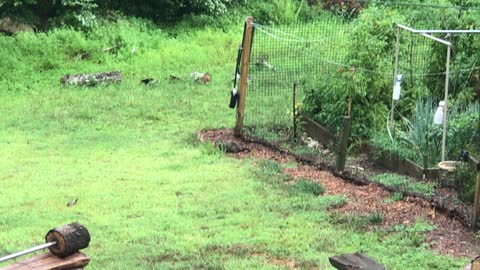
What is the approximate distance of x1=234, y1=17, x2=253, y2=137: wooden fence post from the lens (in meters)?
9.64

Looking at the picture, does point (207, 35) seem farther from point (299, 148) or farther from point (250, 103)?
point (299, 148)

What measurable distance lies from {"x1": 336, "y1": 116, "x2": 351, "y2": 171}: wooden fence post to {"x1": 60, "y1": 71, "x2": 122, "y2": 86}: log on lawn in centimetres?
606

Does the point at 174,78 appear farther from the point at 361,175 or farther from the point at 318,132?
the point at 361,175

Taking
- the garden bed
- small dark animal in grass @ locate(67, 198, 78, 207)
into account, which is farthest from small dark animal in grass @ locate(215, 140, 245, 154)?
small dark animal in grass @ locate(67, 198, 78, 207)

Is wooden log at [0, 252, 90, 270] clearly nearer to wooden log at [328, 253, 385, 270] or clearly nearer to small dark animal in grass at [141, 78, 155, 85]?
wooden log at [328, 253, 385, 270]

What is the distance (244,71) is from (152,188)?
2.44 m

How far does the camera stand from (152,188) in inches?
314

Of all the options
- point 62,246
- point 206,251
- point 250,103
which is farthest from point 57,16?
Answer: point 62,246

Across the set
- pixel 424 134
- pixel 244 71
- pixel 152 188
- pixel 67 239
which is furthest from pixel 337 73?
pixel 67 239

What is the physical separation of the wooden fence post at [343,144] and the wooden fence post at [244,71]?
6.73ft

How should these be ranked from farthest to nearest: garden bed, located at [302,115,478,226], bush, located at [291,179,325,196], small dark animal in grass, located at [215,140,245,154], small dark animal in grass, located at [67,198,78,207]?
1. small dark animal in grass, located at [215,140,245,154]
2. bush, located at [291,179,325,196]
3. small dark animal in grass, located at [67,198,78,207]
4. garden bed, located at [302,115,478,226]

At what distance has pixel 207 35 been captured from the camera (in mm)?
16328

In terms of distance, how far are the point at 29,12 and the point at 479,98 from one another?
31.9 ft

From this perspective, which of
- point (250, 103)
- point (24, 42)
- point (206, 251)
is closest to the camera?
point (206, 251)
